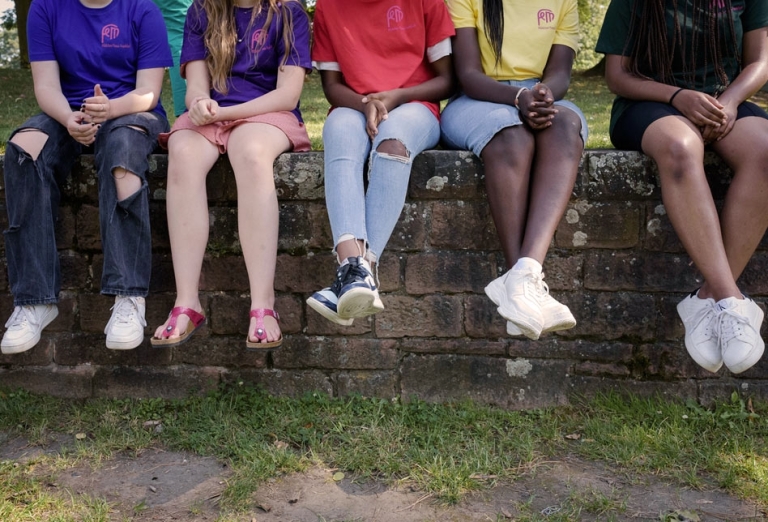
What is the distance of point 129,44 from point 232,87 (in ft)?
1.63

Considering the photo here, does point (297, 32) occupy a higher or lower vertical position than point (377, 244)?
higher

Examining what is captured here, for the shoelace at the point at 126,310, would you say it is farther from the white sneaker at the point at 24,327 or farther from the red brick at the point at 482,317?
the red brick at the point at 482,317

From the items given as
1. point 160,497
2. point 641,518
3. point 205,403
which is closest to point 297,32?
point 205,403

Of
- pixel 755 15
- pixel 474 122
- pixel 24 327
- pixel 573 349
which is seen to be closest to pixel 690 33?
pixel 755 15

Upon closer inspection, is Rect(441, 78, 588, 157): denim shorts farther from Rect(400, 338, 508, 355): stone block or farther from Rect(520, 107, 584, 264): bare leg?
Rect(400, 338, 508, 355): stone block

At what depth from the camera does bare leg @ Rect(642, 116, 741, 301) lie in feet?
8.68

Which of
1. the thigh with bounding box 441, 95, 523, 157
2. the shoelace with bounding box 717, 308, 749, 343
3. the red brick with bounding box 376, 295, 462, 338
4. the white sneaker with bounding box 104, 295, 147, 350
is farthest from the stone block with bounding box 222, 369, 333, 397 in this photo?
the shoelace with bounding box 717, 308, 749, 343

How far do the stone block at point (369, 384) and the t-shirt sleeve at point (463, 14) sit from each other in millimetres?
1579

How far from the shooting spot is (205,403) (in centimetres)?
310

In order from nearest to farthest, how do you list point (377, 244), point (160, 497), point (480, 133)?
point (160, 497), point (377, 244), point (480, 133)

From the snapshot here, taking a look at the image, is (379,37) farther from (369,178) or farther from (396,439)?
(396,439)

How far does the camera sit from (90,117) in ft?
9.65

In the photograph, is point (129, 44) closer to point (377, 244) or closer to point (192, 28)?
point (192, 28)

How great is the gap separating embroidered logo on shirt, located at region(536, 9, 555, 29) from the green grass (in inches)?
65.6
